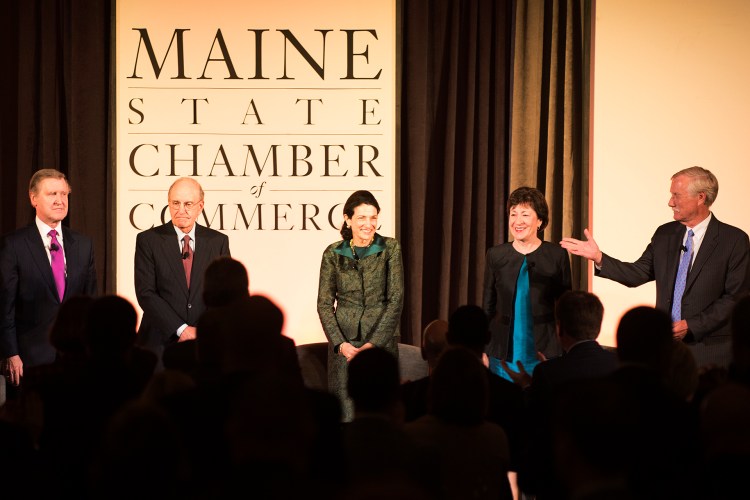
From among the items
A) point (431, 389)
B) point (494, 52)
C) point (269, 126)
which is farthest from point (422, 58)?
point (431, 389)

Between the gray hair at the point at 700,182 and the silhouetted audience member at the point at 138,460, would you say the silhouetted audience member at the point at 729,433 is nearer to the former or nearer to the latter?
the silhouetted audience member at the point at 138,460

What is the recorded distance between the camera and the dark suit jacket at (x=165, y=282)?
528cm

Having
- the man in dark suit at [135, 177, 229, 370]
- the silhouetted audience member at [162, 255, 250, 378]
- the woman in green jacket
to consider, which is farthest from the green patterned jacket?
the silhouetted audience member at [162, 255, 250, 378]

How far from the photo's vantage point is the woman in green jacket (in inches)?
208

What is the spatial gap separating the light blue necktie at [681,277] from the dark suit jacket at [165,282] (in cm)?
260

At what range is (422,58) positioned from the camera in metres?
6.66

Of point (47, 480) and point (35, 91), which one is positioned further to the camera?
point (35, 91)

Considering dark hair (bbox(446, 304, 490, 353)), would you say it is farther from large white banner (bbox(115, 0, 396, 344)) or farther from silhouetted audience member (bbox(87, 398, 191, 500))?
large white banner (bbox(115, 0, 396, 344))

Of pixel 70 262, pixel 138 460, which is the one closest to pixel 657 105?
pixel 70 262

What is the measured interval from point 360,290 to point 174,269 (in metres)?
1.03

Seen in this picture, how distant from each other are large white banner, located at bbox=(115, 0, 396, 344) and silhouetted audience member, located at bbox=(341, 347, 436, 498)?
416 cm

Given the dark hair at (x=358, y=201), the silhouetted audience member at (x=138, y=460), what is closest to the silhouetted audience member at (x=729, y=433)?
the silhouetted audience member at (x=138, y=460)

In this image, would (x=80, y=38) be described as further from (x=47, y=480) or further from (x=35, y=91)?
(x=47, y=480)

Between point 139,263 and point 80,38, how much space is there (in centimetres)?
214
